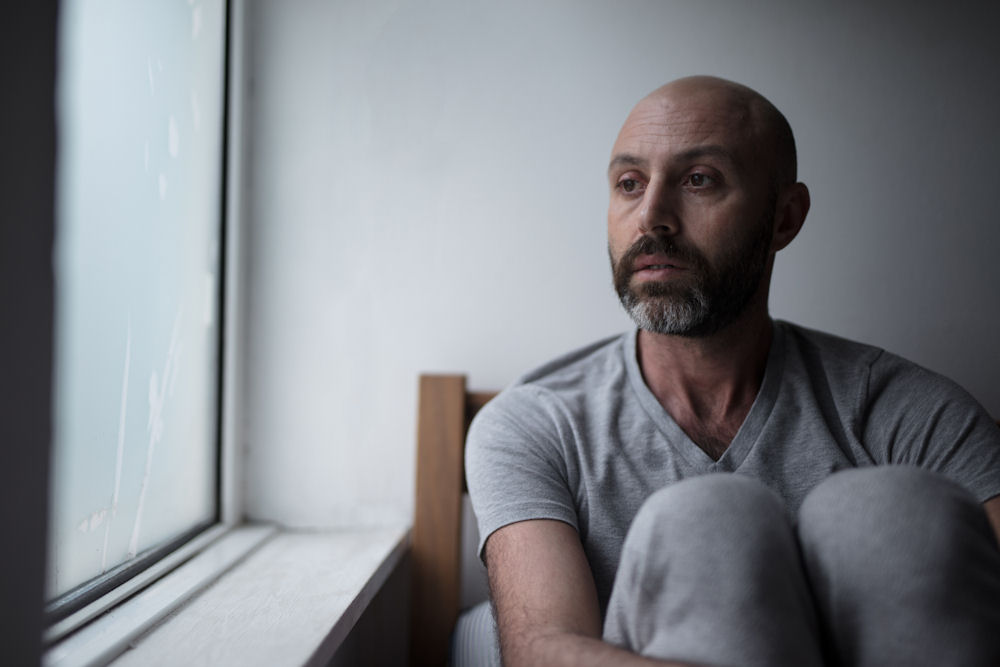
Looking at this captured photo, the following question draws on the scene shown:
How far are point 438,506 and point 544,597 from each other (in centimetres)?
43

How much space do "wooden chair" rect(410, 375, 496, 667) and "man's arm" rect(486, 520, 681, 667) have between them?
0.31 m

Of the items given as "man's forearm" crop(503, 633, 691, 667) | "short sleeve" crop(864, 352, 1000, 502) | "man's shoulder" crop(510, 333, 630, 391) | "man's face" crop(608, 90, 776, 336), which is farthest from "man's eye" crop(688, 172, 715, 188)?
"man's forearm" crop(503, 633, 691, 667)

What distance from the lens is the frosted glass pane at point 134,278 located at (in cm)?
64

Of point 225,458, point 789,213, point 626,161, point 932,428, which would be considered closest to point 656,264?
point 626,161

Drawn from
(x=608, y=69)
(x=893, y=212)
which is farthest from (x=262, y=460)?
(x=893, y=212)

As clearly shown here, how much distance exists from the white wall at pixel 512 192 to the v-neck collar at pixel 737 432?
23 cm

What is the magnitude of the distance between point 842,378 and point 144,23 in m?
1.02

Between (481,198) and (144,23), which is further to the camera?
(481,198)

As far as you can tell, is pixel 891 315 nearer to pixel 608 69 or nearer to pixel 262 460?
pixel 608 69

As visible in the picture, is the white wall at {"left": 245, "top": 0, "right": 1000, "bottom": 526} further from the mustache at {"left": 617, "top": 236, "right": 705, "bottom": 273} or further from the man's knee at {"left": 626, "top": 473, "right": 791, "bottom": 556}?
the man's knee at {"left": 626, "top": 473, "right": 791, "bottom": 556}

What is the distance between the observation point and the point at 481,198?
1.09m

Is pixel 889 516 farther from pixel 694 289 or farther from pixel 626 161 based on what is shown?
pixel 626 161

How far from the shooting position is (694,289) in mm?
827

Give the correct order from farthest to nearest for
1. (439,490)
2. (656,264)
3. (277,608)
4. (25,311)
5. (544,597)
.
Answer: (439,490), (656,264), (277,608), (544,597), (25,311)
